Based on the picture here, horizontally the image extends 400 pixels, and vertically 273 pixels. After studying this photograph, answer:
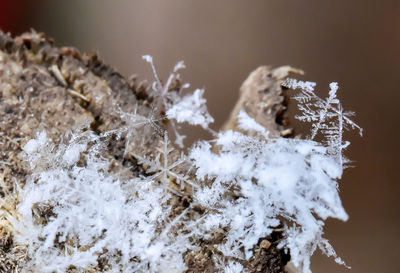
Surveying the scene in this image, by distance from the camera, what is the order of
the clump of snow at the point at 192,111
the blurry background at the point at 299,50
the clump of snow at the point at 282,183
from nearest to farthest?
the clump of snow at the point at 282,183, the clump of snow at the point at 192,111, the blurry background at the point at 299,50

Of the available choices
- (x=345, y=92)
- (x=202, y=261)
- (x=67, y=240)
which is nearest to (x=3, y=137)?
(x=67, y=240)

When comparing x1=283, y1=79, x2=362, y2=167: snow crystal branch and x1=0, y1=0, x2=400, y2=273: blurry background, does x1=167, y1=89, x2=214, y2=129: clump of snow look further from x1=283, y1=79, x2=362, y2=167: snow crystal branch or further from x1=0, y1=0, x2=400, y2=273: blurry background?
x1=0, y1=0, x2=400, y2=273: blurry background

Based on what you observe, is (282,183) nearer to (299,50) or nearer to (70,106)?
(70,106)

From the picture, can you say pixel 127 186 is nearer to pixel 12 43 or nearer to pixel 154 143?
pixel 154 143

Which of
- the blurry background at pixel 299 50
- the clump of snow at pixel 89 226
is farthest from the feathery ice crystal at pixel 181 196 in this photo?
the blurry background at pixel 299 50

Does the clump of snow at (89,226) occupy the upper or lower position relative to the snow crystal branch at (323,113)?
lower

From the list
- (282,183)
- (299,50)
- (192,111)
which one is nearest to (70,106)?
(192,111)

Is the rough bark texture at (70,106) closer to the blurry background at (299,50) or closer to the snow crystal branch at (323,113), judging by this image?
the snow crystal branch at (323,113)
